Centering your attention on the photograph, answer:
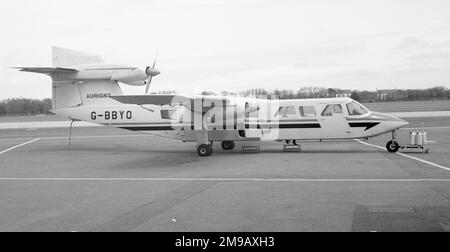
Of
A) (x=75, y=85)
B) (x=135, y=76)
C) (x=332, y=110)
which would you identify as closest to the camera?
(x=332, y=110)

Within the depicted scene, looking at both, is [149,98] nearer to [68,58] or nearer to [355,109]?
[68,58]

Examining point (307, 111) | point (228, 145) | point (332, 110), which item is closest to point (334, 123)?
point (332, 110)

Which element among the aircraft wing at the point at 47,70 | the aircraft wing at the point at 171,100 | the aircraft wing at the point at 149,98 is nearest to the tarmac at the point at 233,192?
the aircraft wing at the point at 171,100

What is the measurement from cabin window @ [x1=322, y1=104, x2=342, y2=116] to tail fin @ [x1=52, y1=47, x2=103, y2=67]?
1135 cm

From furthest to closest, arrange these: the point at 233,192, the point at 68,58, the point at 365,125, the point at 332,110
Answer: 1. the point at 68,58
2. the point at 332,110
3. the point at 365,125
4. the point at 233,192

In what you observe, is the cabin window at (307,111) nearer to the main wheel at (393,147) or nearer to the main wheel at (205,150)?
the main wheel at (393,147)

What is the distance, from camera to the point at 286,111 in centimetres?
→ 1964

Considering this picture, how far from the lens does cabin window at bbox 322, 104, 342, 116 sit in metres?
19.1

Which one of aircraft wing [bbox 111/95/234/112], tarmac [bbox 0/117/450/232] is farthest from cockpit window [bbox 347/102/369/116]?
aircraft wing [bbox 111/95/234/112]

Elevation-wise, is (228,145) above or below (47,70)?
below

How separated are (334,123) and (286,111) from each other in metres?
2.11

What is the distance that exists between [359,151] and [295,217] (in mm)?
12057

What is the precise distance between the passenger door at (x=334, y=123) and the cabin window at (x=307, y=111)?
0.38 m
